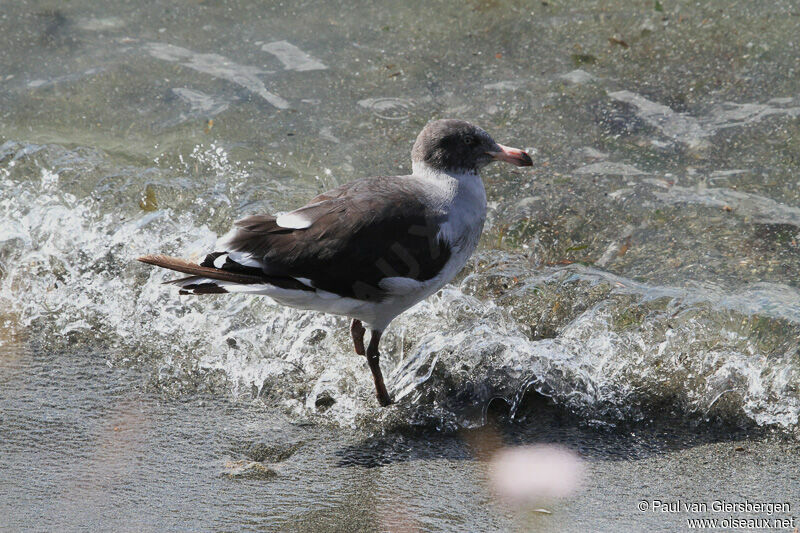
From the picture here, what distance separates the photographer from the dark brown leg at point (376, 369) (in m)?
3.99

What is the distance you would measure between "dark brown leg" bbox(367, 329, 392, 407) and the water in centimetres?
8

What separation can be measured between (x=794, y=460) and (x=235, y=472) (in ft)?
7.35

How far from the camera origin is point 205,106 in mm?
6359

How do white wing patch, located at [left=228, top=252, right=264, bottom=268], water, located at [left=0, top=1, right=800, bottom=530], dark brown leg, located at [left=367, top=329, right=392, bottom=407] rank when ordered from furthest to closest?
dark brown leg, located at [left=367, top=329, right=392, bottom=407], white wing patch, located at [left=228, top=252, right=264, bottom=268], water, located at [left=0, top=1, right=800, bottom=530]

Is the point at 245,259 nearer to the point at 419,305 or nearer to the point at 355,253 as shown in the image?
the point at 355,253

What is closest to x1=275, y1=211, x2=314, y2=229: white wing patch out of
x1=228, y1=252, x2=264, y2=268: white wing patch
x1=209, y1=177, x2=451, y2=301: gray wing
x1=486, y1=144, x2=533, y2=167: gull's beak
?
x1=209, y1=177, x2=451, y2=301: gray wing

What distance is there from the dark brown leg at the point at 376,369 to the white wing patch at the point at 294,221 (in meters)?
0.65

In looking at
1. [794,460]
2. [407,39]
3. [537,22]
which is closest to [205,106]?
[407,39]

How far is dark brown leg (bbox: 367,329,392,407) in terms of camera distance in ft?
13.1

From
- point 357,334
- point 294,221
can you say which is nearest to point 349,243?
point 294,221

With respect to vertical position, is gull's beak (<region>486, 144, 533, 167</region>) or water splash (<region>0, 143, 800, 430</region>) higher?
gull's beak (<region>486, 144, 533, 167</region>)

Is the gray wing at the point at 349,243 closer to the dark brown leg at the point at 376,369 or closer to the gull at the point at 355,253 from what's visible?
the gull at the point at 355,253

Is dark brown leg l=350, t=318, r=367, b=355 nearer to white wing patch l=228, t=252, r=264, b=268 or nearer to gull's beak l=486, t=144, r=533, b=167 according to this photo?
white wing patch l=228, t=252, r=264, b=268

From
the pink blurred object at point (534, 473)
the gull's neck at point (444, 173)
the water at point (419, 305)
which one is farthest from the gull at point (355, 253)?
the pink blurred object at point (534, 473)
